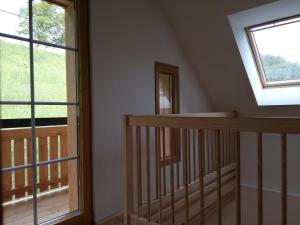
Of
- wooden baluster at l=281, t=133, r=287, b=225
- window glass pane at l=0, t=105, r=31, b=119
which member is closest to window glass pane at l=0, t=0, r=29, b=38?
window glass pane at l=0, t=105, r=31, b=119

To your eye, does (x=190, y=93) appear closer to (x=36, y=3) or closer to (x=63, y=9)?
(x=63, y=9)

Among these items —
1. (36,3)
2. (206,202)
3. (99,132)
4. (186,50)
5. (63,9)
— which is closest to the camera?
(36,3)

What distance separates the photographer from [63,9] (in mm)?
2037

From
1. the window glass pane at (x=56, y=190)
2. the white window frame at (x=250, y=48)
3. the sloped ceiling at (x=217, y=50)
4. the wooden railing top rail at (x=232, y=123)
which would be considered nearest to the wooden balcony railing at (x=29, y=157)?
the window glass pane at (x=56, y=190)

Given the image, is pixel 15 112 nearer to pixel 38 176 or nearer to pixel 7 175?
pixel 38 176

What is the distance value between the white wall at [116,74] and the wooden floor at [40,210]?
1.26ft

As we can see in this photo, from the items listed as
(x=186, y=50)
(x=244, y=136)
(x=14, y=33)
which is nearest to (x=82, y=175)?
(x=14, y=33)

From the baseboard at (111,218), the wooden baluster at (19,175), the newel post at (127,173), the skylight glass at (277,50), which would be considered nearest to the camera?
the newel post at (127,173)

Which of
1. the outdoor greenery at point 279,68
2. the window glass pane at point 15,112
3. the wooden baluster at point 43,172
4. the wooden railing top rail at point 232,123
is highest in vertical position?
the outdoor greenery at point 279,68

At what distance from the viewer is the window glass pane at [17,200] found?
1928 millimetres

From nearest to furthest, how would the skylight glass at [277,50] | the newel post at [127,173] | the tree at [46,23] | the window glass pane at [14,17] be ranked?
the window glass pane at [14,17] < the tree at [46,23] < the newel post at [127,173] < the skylight glass at [277,50]

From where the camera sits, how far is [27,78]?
1.78 m

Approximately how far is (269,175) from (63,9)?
3.57 metres

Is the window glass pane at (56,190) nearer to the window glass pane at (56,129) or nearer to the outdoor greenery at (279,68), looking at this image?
the window glass pane at (56,129)
